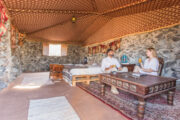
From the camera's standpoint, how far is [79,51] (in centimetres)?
962

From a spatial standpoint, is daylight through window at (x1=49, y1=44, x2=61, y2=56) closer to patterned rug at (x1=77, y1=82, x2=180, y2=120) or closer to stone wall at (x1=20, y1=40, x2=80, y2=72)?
stone wall at (x1=20, y1=40, x2=80, y2=72)

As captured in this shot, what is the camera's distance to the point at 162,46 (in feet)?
12.3

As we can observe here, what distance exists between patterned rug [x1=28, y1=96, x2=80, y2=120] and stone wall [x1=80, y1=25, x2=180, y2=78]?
364 centimetres

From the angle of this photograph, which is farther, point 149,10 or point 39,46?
point 39,46

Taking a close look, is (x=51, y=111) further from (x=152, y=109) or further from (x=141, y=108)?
(x=152, y=109)

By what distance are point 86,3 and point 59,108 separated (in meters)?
3.36

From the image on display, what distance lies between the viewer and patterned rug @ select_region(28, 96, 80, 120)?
1708 mm

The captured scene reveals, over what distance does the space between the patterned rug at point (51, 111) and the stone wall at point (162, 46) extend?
3.64m

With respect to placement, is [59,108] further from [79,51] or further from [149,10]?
[79,51]

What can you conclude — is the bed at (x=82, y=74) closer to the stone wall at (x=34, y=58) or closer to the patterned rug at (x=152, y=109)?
the patterned rug at (x=152, y=109)

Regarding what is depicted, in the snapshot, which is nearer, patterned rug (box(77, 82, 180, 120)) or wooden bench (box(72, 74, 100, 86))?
patterned rug (box(77, 82, 180, 120))

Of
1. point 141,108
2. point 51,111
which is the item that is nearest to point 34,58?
point 51,111

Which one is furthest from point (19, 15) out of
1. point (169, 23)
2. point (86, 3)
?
point (169, 23)

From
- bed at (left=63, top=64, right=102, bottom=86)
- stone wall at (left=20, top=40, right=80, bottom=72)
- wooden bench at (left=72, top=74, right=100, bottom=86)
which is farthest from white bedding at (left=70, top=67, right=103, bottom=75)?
stone wall at (left=20, top=40, right=80, bottom=72)
